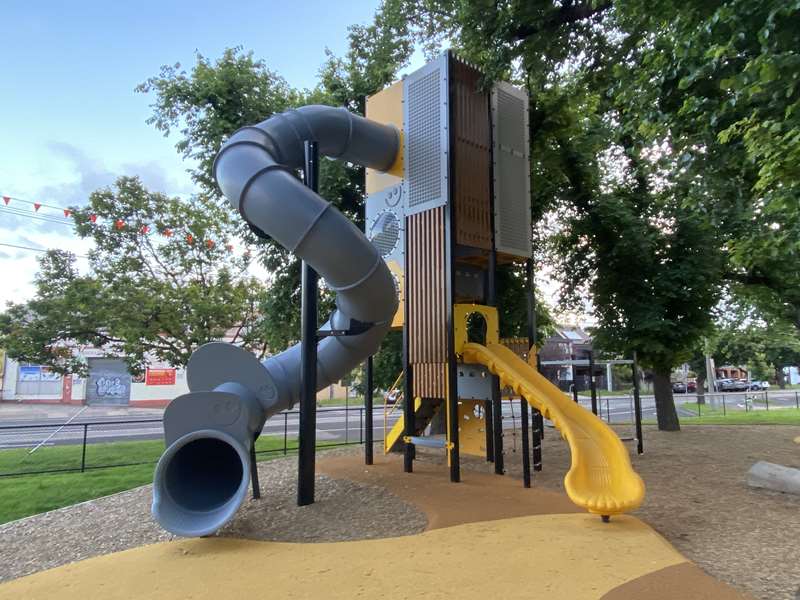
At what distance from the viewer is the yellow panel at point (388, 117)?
9.91 metres

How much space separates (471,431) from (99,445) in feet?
37.5

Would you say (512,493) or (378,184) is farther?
(378,184)

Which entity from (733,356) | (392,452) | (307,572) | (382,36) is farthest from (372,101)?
(733,356)

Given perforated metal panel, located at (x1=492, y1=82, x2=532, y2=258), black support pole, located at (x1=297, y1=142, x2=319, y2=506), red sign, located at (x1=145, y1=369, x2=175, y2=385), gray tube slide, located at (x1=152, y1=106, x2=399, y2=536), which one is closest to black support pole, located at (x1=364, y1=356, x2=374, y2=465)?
gray tube slide, located at (x1=152, y1=106, x2=399, y2=536)

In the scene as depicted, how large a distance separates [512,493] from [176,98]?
1171 centimetres

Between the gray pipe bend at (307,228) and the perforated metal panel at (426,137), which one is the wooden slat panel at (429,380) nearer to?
the gray pipe bend at (307,228)

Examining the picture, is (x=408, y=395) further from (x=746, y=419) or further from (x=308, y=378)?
(x=746, y=419)

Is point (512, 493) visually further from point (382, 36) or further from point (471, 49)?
point (382, 36)

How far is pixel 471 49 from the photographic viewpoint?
9.55m

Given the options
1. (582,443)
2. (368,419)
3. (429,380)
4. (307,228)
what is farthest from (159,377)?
(582,443)

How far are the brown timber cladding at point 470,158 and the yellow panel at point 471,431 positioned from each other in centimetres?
320

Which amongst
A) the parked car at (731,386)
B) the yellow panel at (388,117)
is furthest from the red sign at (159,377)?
the parked car at (731,386)

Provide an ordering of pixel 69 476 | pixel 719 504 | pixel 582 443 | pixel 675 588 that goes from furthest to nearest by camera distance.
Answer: pixel 69 476 → pixel 719 504 → pixel 582 443 → pixel 675 588

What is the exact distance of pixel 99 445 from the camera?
15656 millimetres
